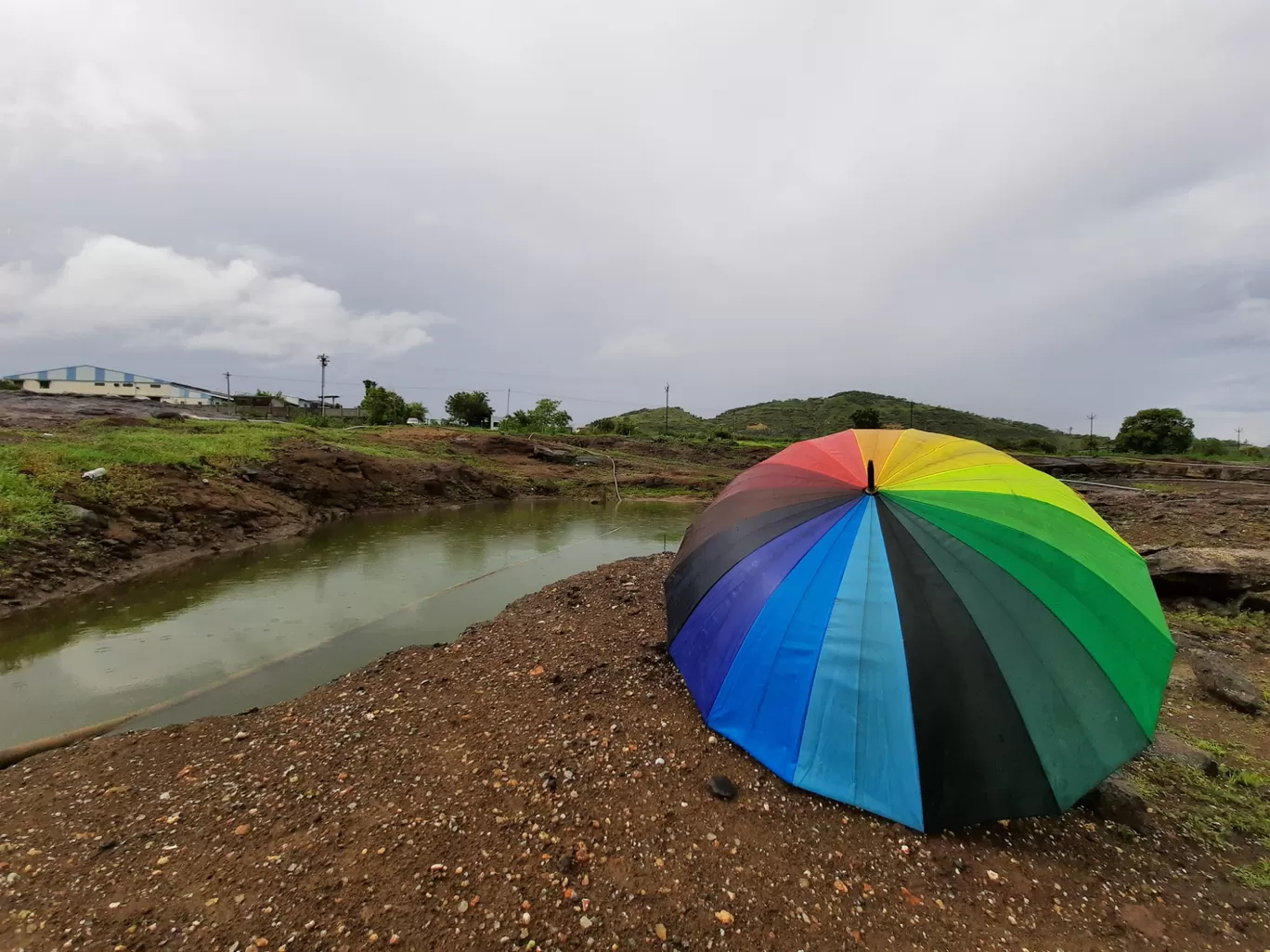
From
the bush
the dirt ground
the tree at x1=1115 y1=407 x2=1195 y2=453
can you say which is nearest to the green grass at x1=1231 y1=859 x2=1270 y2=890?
the dirt ground

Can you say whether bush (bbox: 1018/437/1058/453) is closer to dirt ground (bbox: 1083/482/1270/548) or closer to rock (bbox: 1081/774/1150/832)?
dirt ground (bbox: 1083/482/1270/548)

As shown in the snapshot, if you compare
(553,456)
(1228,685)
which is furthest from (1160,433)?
(1228,685)

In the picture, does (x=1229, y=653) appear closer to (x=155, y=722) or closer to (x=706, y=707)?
(x=706, y=707)

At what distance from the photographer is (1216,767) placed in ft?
10.8

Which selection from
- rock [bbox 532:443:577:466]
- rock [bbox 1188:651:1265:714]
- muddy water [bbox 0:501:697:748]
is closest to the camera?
rock [bbox 1188:651:1265:714]

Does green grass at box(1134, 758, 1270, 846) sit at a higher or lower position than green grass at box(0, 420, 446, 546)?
lower

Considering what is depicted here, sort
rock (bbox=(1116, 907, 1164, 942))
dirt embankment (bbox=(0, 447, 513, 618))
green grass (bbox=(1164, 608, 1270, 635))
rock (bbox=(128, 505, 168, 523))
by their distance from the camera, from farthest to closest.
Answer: rock (bbox=(128, 505, 168, 523)) → dirt embankment (bbox=(0, 447, 513, 618)) → green grass (bbox=(1164, 608, 1270, 635)) → rock (bbox=(1116, 907, 1164, 942))

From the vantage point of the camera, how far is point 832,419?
9256cm

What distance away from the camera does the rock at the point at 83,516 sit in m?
9.05

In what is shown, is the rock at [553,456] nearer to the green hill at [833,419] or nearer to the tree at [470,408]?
the tree at [470,408]

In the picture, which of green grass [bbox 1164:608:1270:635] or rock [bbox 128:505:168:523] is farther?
rock [bbox 128:505:168:523]

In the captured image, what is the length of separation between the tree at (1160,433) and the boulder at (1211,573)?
58.1 m

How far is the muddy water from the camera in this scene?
5.25 m

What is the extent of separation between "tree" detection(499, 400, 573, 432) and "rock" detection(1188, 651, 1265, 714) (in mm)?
42463
